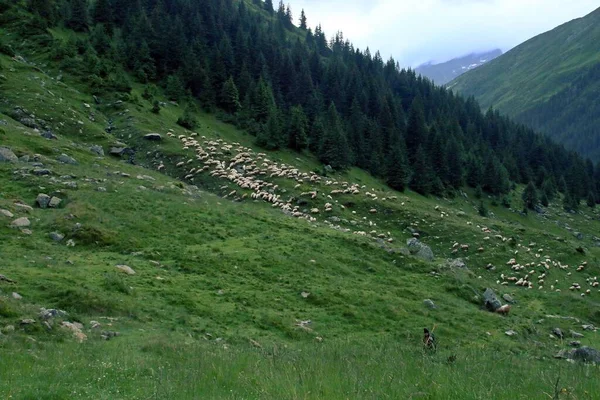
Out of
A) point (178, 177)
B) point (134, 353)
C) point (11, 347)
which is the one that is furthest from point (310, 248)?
point (178, 177)

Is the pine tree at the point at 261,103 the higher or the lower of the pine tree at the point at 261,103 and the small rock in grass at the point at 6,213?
the higher

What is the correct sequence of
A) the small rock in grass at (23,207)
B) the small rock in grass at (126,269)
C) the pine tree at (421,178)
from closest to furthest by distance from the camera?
the small rock in grass at (126,269) < the small rock in grass at (23,207) < the pine tree at (421,178)

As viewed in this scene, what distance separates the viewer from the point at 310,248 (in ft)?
89.7

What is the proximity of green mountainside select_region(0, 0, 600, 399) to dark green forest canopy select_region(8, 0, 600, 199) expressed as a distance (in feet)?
47.9

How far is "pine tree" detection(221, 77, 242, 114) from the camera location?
80250 millimetres

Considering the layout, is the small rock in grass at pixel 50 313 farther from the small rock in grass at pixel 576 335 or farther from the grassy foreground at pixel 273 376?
the small rock in grass at pixel 576 335

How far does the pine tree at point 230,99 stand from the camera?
263 ft

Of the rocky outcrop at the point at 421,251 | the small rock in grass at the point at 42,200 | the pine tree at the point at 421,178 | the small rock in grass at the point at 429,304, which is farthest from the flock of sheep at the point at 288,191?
the pine tree at the point at 421,178

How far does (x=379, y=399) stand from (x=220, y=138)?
195ft

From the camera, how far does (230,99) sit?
8056 cm

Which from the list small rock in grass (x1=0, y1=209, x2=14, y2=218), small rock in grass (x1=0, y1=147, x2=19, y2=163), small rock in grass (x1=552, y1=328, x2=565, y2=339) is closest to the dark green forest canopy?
small rock in grass (x1=0, y1=147, x2=19, y2=163)

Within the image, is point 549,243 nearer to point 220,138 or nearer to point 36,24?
point 220,138

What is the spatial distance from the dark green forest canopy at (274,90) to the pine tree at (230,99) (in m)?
0.20

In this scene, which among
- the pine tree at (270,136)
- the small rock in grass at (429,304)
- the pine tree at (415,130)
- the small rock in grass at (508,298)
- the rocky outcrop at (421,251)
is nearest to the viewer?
the small rock in grass at (429,304)
